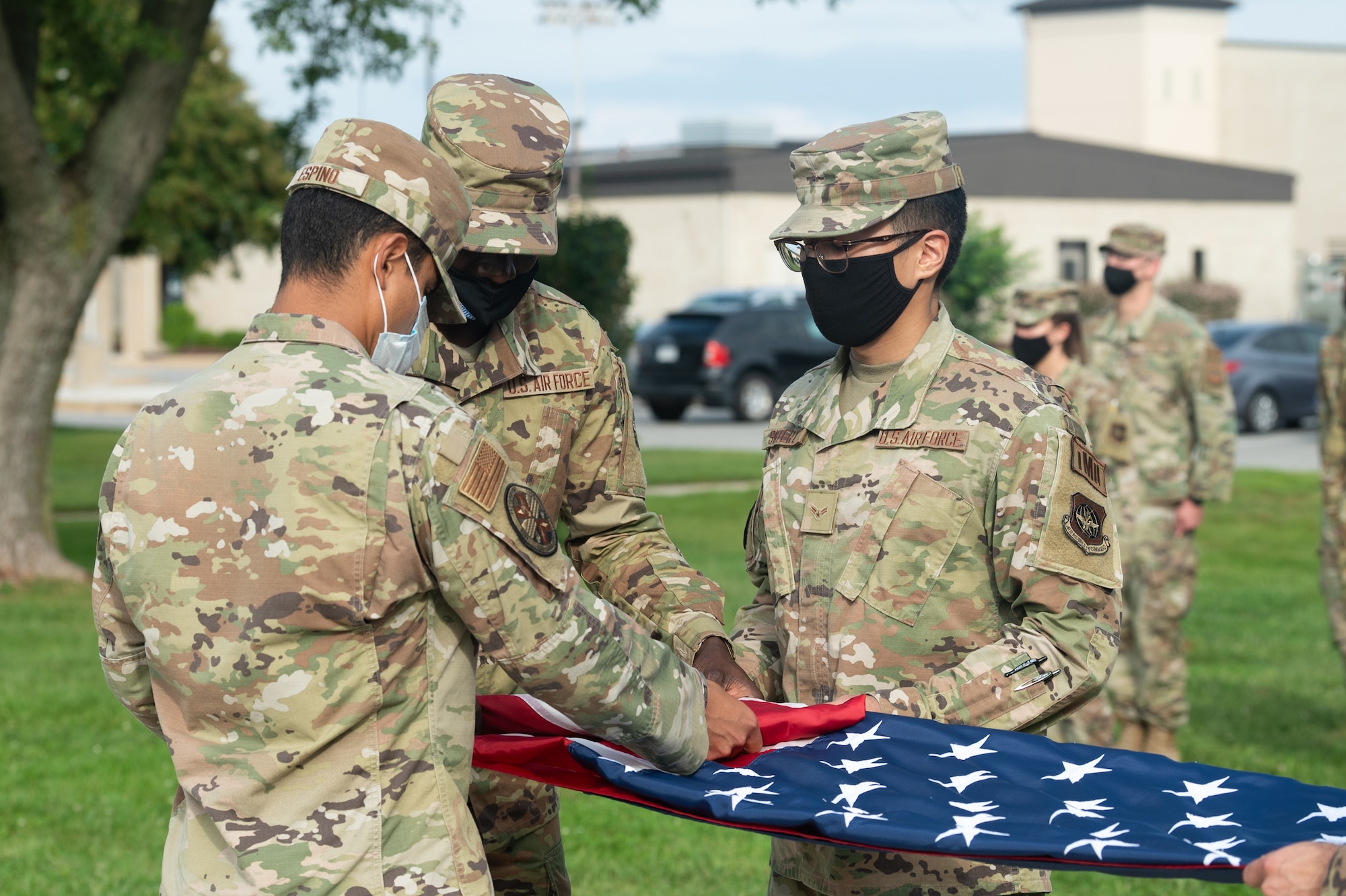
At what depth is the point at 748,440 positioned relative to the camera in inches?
918

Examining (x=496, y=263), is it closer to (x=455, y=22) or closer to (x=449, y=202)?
(x=449, y=202)

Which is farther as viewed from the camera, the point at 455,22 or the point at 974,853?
the point at 455,22

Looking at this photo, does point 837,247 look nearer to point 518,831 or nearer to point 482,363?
point 482,363

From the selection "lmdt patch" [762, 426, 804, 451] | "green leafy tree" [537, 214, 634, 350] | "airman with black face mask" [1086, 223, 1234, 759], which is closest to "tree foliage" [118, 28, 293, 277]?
"green leafy tree" [537, 214, 634, 350]

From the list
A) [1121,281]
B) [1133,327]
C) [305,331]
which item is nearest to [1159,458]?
[1133,327]

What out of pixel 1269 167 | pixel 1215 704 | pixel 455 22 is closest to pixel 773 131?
pixel 1269 167

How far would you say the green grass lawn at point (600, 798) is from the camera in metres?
5.88

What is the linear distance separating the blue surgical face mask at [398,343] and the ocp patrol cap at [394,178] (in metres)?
0.08

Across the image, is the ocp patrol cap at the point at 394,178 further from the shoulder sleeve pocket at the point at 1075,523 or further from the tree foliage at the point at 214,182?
the tree foliage at the point at 214,182

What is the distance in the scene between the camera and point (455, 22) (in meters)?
13.0

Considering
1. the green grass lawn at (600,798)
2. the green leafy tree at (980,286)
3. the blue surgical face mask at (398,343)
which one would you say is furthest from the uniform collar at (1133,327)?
the green leafy tree at (980,286)

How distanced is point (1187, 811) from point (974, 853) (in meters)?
0.45

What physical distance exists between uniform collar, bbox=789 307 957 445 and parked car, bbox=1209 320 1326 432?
2243cm

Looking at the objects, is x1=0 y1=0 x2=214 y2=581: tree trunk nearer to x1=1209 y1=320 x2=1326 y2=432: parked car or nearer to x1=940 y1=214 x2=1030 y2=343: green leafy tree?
x1=1209 y1=320 x2=1326 y2=432: parked car
